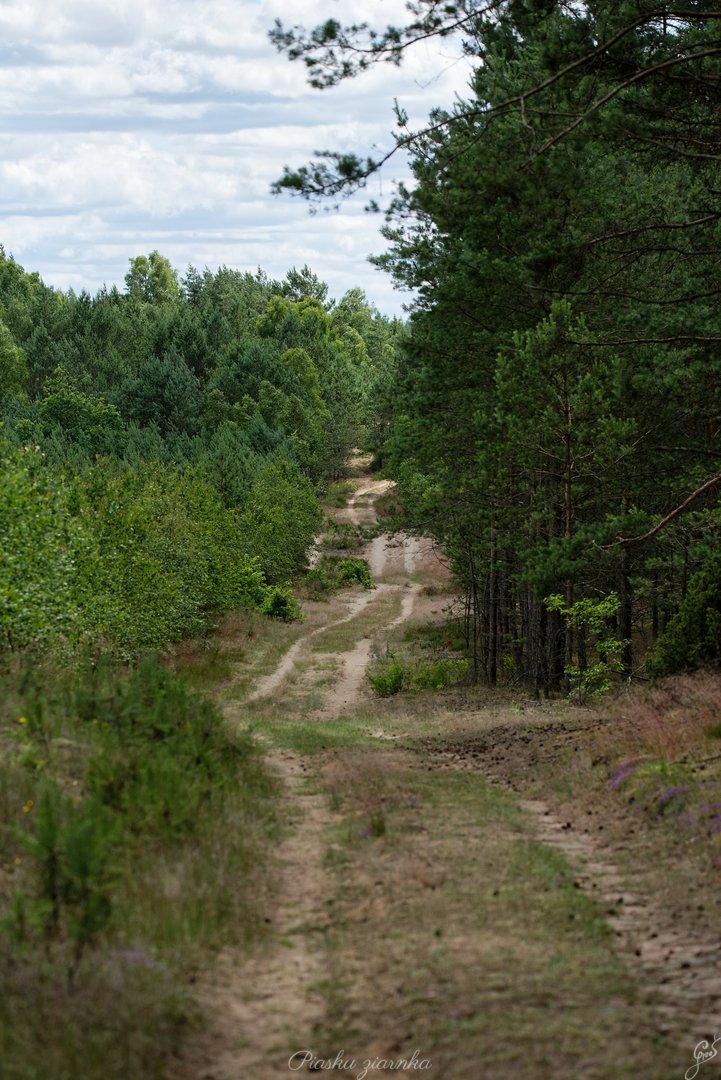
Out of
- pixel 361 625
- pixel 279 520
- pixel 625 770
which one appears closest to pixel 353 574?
pixel 279 520

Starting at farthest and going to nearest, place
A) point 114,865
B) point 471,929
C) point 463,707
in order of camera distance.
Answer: point 463,707 → point 471,929 → point 114,865

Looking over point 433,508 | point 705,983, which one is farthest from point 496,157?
point 433,508

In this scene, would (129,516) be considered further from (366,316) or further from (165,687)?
(366,316)

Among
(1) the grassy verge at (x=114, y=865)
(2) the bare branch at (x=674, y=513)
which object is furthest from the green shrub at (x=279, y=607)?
(1) the grassy verge at (x=114, y=865)

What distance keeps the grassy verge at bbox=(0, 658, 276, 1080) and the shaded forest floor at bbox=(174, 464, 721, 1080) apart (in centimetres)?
31

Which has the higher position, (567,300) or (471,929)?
(567,300)

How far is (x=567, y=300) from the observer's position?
20844mm

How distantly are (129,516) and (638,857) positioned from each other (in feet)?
78.8

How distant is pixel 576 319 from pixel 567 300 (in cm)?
100

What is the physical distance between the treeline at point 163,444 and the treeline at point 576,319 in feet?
29.3

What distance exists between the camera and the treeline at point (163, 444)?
2114cm

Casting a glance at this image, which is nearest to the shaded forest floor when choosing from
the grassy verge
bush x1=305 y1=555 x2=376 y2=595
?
the grassy verge
